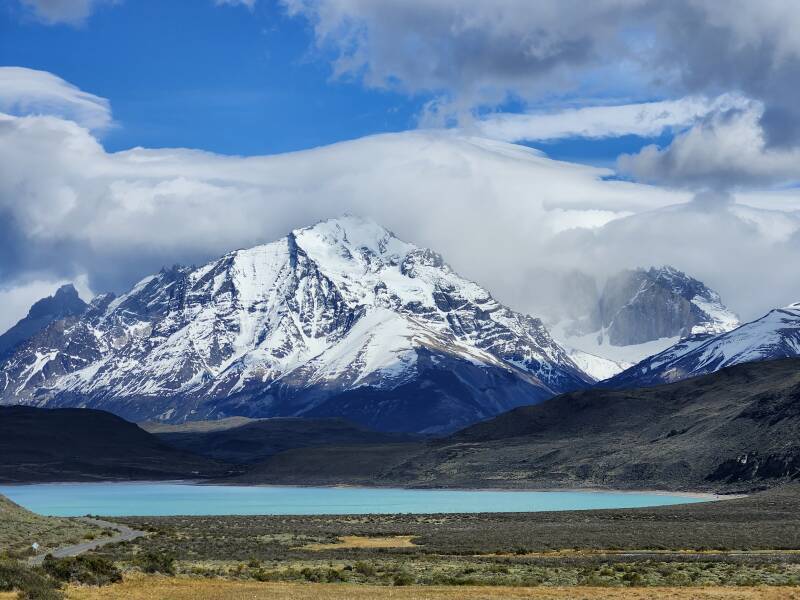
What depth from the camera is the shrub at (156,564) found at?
69.5m

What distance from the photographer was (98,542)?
94.8 metres

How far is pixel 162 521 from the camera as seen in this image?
129 metres

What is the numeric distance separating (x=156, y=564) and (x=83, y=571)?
30.1ft

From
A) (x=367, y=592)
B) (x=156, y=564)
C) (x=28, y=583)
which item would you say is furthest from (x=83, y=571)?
(x=367, y=592)

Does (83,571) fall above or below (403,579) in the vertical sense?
above

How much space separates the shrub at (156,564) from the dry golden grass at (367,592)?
352cm

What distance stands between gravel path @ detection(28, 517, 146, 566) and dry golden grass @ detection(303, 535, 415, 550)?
52.4 ft

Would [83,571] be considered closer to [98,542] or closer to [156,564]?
[156,564]

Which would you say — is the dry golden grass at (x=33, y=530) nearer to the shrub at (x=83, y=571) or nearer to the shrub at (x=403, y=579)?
the shrub at (x=83, y=571)

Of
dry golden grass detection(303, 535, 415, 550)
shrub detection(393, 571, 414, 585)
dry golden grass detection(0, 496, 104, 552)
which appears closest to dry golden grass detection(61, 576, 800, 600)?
shrub detection(393, 571, 414, 585)

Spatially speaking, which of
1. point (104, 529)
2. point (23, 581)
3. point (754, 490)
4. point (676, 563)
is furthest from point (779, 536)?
point (754, 490)

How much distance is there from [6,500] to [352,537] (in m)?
31.0

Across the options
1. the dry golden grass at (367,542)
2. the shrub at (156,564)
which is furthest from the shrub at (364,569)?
the dry golden grass at (367,542)

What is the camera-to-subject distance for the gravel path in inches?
3046
